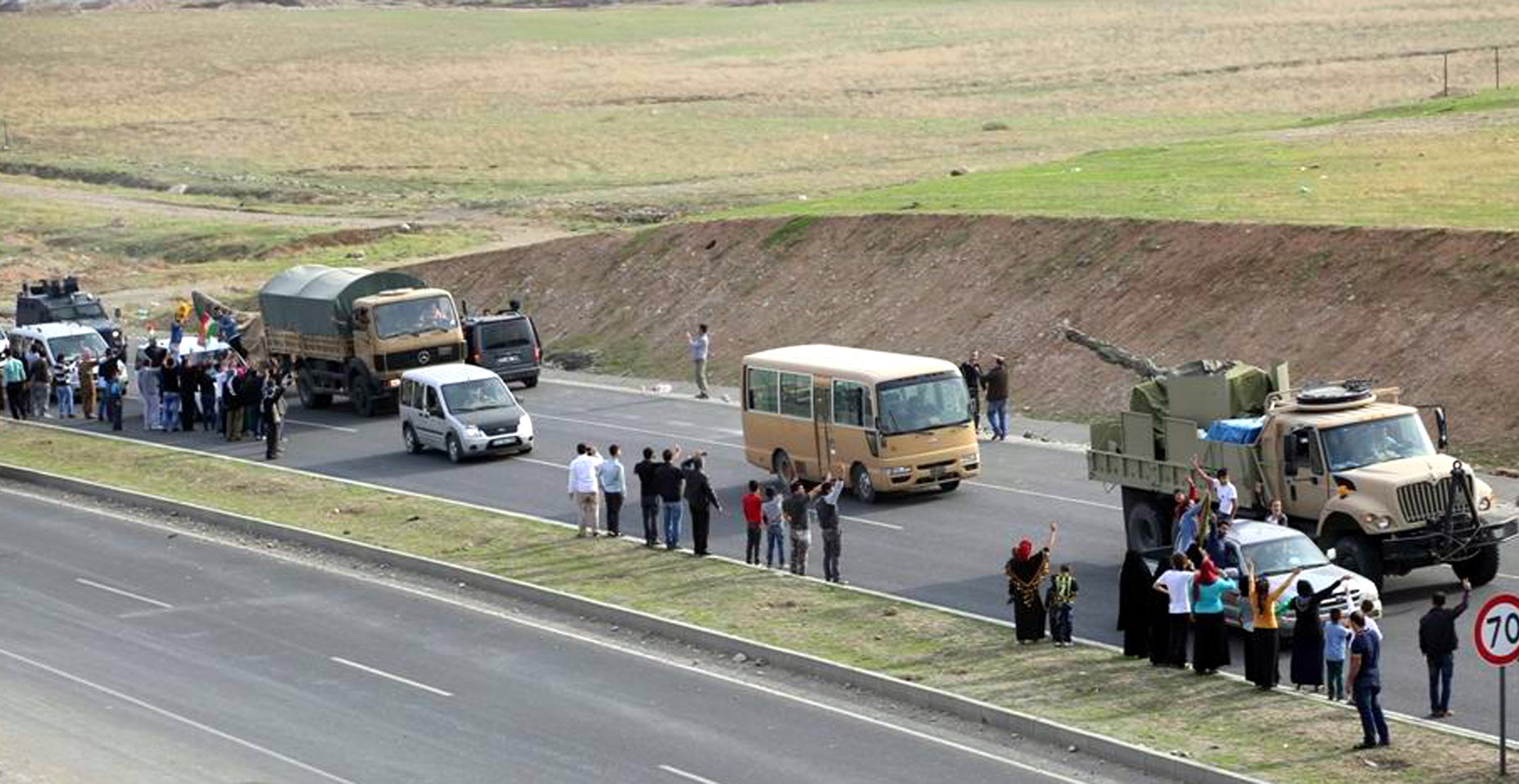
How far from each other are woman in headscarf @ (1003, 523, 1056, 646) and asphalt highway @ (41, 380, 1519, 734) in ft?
3.55

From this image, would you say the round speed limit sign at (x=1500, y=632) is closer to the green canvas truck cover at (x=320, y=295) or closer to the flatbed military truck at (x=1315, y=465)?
the flatbed military truck at (x=1315, y=465)

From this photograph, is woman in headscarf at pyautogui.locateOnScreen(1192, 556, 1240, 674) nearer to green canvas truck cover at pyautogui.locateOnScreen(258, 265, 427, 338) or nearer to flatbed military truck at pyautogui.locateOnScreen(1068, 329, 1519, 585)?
flatbed military truck at pyautogui.locateOnScreen(1068, 329, 1519, 585)

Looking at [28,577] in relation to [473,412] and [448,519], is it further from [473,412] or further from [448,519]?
[473,412]

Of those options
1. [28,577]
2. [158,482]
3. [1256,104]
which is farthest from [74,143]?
[28,577]

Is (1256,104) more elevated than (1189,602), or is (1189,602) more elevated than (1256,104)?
(1256,104)

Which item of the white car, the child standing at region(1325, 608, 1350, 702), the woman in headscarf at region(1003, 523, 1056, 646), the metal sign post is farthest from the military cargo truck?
the metal sign post

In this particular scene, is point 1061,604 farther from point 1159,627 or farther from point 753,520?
point 753,520

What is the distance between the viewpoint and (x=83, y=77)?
12950 cm

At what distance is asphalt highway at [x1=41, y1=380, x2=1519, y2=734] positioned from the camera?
26.8 m

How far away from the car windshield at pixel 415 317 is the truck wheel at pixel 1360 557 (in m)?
24.9

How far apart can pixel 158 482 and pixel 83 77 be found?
95.3 m

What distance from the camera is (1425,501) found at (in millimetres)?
27094

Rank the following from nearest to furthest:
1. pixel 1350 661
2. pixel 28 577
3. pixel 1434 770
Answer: pixel 1434 770 < pixel 1350 661 < pixel 28 577

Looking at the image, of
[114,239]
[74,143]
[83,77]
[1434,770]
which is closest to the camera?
[1434,770]
